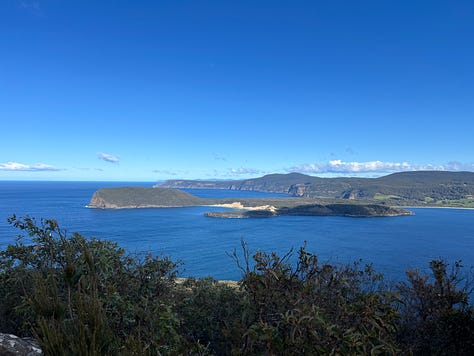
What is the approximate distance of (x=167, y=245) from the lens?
70.6 metres

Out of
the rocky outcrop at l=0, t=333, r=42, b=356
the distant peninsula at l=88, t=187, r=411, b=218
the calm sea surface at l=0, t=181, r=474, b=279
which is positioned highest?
the rocky outcrop at l=0, t=333, r=42, b=356

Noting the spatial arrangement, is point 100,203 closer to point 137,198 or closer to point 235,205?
point 137,198

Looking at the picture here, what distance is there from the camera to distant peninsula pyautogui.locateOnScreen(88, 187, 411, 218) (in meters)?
138

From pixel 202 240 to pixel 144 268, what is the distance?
6858 cm

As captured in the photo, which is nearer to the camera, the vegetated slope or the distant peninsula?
the distant peninsula

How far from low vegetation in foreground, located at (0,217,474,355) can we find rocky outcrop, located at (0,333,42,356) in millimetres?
297

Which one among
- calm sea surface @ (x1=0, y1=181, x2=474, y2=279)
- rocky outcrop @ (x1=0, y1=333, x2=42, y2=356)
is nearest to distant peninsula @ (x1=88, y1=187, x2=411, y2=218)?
calm sea surface @ (x1=0, y1=181, x2=474, y2=279)

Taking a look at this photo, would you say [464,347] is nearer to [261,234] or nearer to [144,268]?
[144,268]

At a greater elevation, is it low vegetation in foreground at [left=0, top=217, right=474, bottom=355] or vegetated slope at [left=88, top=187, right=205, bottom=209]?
low vegetation in foreground at [left=0, top=217, right=474, bottom=355]

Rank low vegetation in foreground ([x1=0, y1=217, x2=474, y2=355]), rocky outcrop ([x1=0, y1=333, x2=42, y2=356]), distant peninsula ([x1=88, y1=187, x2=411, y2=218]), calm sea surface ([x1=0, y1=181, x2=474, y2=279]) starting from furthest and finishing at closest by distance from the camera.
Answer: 1. distant peninsula ([x1=88, y1=187, x2=411, y2=218])
2. calm sea surface ([x1=0, y1=181, x2=474, y2=279])
3. rocky outcrop ([x1=0, y1=333, x2=42, y2=356])
4. low vegetation in foreground ([x1=0, y1=217, x2=474, y2=355])

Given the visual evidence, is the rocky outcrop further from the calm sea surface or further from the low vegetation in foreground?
the calm sea surface

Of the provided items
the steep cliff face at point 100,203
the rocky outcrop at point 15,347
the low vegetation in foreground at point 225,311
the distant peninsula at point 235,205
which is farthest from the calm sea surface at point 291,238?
the rocky outcrop at point 15,347

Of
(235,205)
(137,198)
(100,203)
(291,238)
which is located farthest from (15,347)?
(235,205)

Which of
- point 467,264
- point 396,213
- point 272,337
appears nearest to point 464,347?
point 272,337
